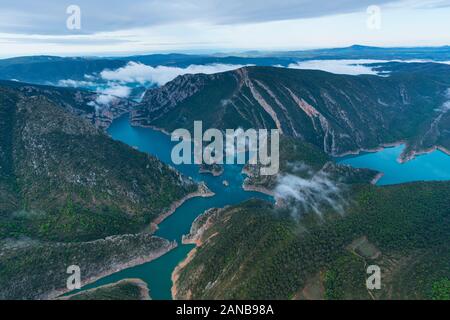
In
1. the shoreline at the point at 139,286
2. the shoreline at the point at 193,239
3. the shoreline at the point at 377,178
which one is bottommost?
the shoreline at the point at 139,286

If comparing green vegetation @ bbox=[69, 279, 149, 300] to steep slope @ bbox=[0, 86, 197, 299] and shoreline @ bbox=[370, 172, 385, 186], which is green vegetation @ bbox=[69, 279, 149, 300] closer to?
steep slope @ bbox=[0, 86, 197, 299]

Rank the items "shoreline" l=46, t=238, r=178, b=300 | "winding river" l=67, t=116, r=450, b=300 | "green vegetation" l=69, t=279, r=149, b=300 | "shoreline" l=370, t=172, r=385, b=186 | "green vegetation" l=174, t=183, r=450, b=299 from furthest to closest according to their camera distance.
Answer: "shoreline" l=370, t=172, r=385, b=186
"winding river" l=67, t=116, r=450, b=300
"shoreline" l=46, t=238, r=178, b=300
"green vegetation" l=69, t=279, r=149, b=300
"green vegetation" l=174, t=183, r=450, b=299

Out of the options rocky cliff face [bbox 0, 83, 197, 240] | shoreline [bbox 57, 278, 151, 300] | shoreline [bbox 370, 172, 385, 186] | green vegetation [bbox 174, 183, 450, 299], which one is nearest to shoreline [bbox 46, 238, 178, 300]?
shoreline [bbox 57, 278, 151, 300]

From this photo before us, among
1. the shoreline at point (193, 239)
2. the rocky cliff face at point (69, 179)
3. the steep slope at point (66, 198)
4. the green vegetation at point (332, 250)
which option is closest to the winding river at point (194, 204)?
the shoreline at point (193, 239)

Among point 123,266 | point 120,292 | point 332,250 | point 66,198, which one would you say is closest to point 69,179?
point 66,198

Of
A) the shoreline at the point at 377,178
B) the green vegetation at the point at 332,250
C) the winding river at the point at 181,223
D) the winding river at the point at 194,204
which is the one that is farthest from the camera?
the shoreline at the point at 377,178

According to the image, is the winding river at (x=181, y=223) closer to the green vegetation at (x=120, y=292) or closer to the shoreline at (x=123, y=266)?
the shoreline at (x=123, y=266)
